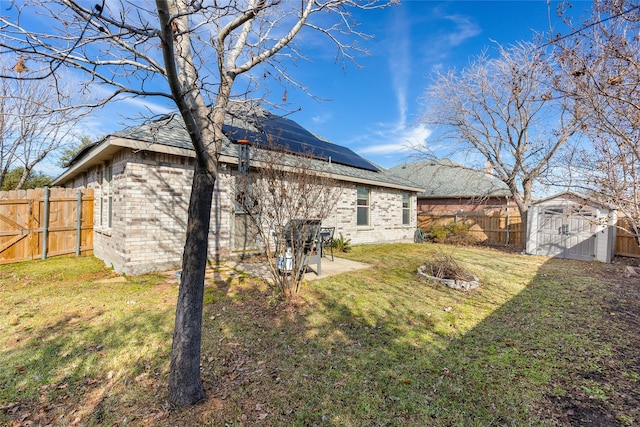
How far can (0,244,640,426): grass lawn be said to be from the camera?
2518 millimetres

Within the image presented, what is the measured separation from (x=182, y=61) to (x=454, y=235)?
49.3 ft

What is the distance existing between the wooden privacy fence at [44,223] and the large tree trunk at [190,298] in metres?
8.69

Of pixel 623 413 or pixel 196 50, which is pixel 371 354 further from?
pixel 196 50

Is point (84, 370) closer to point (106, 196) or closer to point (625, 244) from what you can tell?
point (106, 196)

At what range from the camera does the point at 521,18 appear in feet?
21.5

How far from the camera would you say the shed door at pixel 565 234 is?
403 inches

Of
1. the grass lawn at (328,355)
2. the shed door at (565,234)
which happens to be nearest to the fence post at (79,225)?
the grass lawn at (328,355)

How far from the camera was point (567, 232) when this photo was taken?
10836mm

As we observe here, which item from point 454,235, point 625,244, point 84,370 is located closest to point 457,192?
point 454,235

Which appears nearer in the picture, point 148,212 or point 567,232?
point 148,212

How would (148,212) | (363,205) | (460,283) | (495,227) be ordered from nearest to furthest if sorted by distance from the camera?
(460,283) → (148,212) → (363,205) → (495,227)

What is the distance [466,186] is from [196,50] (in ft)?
64.8

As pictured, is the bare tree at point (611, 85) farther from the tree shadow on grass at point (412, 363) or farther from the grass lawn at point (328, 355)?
the grass lawn at point (328, 355)

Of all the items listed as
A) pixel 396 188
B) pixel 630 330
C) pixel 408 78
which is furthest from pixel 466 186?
pixel 630 330
